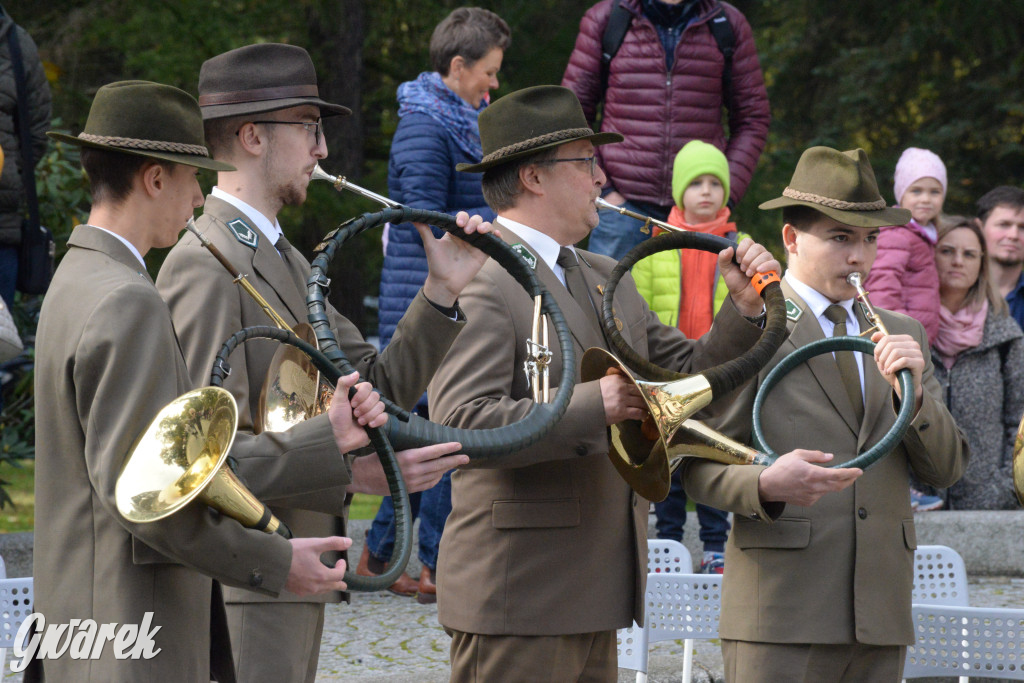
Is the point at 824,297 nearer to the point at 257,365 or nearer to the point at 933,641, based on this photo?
the point at 933,641

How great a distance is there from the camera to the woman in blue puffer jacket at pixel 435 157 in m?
6.20

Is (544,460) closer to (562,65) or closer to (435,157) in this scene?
(435,157)

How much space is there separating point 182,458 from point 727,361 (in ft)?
5.88

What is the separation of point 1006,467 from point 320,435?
563cm

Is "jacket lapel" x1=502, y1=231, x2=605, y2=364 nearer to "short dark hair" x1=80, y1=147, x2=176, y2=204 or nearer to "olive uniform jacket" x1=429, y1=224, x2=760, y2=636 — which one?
"olive uniform jacket" x1=429, y1=224, x2=760, y2=636

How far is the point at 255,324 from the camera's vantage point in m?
3.32

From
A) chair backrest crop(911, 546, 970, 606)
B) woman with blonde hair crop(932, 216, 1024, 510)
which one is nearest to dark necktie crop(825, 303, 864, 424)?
chair backrest crop(911, 546, 970, 606)

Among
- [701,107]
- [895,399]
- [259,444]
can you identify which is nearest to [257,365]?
[259,444]

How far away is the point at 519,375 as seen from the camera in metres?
3.70

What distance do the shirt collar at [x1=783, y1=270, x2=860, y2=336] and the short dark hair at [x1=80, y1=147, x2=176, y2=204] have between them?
2056mm

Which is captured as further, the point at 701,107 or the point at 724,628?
the point at 701,107

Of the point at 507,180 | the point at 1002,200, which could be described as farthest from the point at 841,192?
the point at 1002,200

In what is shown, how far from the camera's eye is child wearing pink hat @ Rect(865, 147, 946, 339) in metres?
7.04

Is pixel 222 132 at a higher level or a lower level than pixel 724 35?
lower
